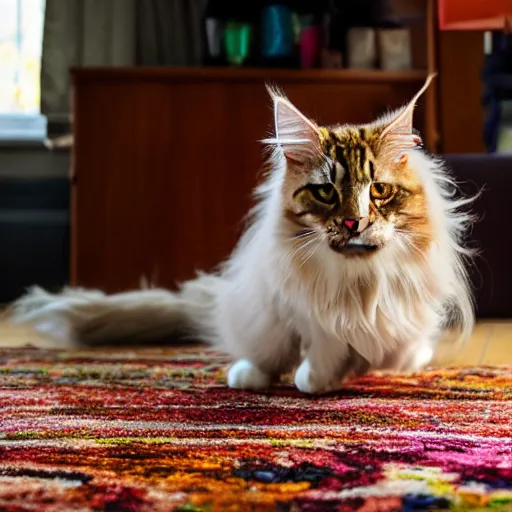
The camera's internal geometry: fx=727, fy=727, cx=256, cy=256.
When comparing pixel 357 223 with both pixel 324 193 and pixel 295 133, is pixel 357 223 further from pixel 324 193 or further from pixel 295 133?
pixel 295 133

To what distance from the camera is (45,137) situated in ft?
8.94

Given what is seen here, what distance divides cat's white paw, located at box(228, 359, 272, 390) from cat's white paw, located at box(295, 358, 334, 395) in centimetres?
7

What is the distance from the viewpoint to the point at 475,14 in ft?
6.80

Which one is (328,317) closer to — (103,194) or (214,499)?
(214,499)

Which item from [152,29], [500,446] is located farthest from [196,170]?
[500,446]

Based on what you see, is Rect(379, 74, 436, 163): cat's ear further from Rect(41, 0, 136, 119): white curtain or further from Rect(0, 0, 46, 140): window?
Rect(0, 0, 46, 140): window

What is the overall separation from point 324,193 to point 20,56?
2302mm

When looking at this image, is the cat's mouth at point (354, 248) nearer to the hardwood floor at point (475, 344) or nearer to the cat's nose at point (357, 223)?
the cat's nose at point (357, 223)

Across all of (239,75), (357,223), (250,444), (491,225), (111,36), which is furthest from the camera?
(111,36)

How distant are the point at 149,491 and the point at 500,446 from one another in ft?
1.39

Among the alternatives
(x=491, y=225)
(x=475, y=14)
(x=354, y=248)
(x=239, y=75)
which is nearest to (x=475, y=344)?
(x=491, y=225)

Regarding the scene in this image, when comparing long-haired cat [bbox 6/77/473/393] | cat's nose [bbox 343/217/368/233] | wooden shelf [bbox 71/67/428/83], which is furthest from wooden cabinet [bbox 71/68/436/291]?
cat's nose [bbox 343/217/368/233]

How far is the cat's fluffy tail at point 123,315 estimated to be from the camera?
5.57ft

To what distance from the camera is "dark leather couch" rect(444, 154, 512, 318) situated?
191cm
